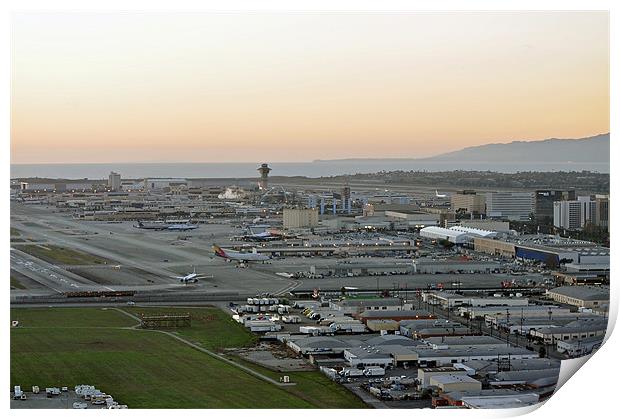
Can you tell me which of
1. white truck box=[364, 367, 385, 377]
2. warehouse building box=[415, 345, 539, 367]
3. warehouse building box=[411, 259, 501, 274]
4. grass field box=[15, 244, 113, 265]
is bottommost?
white truck box=[364, 367, 385, 377]

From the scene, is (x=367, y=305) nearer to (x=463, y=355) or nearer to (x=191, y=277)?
(x=463, y=355)

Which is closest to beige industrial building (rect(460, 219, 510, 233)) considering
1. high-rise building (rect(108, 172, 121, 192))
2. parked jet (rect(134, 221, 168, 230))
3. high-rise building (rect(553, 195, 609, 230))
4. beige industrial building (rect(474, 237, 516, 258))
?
high-rise building (rect(553, 195, 609, 230))

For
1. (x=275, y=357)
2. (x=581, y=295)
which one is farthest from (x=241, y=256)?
(x=275, y=357)

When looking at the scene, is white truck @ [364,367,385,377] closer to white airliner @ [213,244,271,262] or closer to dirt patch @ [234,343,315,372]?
dirt patch @ [234,343,315,372]
